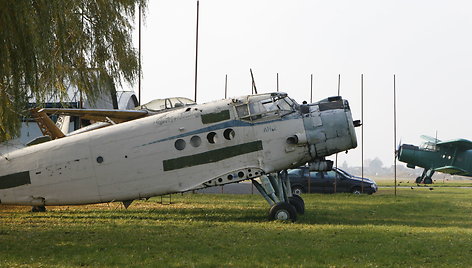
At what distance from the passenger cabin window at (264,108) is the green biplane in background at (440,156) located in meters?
37.0

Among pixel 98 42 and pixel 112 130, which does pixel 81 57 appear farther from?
pixel 112 130

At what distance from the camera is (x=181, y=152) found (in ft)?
62.1

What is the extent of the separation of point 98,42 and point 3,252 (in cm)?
1939

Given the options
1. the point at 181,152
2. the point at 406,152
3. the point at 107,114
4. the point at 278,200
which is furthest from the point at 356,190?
the point at 181,152

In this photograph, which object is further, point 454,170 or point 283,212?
point 454,170

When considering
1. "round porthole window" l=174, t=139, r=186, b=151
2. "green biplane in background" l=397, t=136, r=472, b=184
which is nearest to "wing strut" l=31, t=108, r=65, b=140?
"round porthole window" l=174, t=139, r=186, b=151

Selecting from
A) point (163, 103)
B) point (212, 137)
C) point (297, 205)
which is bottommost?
point (297, 205)

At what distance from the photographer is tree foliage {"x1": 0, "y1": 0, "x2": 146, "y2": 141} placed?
13.3m

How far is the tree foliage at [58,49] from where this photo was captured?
13.3 metres

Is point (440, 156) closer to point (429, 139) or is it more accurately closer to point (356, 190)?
point (429, 139)

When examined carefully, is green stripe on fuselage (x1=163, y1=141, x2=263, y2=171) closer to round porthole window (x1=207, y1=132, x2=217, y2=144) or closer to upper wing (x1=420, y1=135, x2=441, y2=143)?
round porthole window (x1=207, y1=132, x2=217, y2=144)

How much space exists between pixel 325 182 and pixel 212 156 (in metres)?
19.2

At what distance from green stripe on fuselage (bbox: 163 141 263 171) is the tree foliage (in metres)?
4.17

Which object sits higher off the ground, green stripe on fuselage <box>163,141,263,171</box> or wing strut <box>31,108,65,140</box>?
wing strut <box>31,108,65,140</box>
